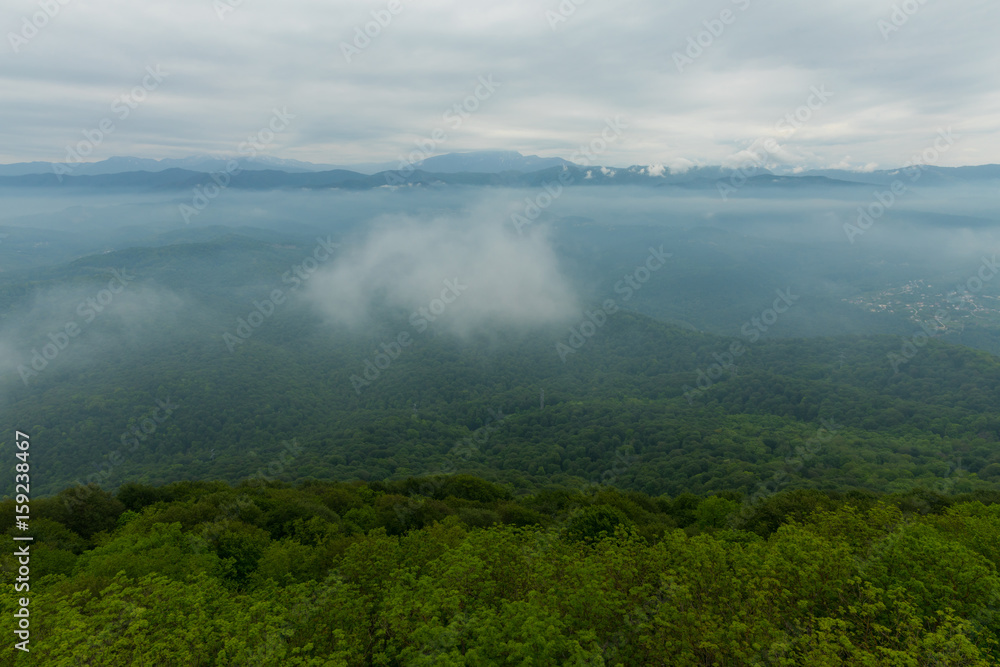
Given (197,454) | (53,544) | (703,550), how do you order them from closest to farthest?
(703,550), (53,544), (197,454)

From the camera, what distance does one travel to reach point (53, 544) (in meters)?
40.3

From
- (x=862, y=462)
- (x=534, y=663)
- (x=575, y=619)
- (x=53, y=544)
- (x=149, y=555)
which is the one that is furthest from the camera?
(x=862, y=462)

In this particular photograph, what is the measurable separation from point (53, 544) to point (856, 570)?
2302 inches

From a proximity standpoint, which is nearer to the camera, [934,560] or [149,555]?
[934,560]

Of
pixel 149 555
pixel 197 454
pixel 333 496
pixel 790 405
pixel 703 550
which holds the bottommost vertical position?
pixel 197 454

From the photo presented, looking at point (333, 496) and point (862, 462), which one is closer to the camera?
point (333, 496)

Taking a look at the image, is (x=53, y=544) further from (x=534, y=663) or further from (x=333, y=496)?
(x=534, y=663)

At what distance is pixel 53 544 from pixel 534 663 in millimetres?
46456

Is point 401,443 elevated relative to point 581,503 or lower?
lower

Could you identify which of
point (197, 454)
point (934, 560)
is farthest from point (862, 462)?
point (197, 454)

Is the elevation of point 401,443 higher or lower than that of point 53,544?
lower

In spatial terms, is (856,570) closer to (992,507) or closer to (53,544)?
(992,507)

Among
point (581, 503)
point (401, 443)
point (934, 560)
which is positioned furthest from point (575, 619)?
point (401, 443)

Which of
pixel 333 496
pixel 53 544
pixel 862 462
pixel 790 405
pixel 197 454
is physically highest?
pixel 53 544
